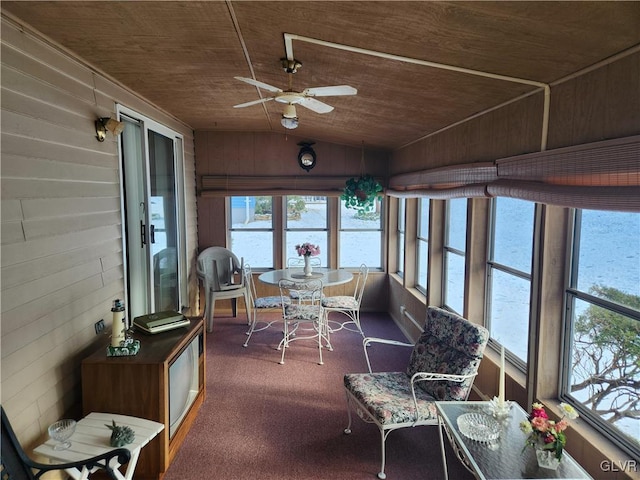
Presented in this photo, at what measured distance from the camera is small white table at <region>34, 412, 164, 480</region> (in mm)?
1942

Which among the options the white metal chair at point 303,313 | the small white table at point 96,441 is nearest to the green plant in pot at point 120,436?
the small white table at point 96,441

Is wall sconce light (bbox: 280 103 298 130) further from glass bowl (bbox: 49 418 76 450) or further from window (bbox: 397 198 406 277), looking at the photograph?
window (bbox: 397 198 406 277)

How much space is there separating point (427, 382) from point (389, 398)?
0.34 meters

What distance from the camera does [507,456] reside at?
1896 millimetres

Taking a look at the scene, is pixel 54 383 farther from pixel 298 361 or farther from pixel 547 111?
pixel 547 111

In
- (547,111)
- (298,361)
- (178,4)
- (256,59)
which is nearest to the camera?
(178,4)

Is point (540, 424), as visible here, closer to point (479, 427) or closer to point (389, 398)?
point (479, 427)

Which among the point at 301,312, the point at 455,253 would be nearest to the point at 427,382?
the point at 455,253

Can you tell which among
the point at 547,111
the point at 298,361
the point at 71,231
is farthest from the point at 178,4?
the point at 298,361

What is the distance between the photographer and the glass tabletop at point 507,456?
1.77 m

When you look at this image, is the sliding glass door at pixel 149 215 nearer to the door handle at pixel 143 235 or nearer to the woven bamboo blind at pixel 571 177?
the door handle at pixel 143 235

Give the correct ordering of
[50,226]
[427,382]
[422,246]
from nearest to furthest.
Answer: [50,226] < [427,382] < [422,246]

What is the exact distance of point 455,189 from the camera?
3178 mm

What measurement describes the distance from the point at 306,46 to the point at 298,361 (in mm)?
2996
